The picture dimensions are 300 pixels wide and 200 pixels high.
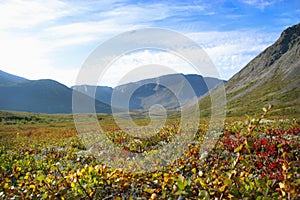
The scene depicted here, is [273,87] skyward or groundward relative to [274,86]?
groundward

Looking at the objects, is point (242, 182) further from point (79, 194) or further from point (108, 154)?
point (108, 154)

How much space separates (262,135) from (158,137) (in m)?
6.00

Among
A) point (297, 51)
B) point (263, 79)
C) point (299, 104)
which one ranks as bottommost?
point (299, 104)

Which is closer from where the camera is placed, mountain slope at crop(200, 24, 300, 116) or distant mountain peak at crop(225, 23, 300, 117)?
mountain slope at crop(200, 24, 300, 116)

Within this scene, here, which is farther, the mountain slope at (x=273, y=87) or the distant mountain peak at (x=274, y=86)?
the distant mountain peak at (x=274, y=86)

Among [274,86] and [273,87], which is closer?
[273,87]

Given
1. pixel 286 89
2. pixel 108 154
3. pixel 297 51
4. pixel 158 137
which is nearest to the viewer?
pixel 108 154

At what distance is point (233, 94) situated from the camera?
184125 millimetres

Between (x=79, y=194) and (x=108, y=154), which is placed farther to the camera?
(x=108, y=154)

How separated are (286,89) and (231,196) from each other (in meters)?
151

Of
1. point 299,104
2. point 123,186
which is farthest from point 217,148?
point 299,104

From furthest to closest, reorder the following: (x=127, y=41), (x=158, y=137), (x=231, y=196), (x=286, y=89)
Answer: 1. (x=286, y=89)
2. (x=158, y=137)
3. (x=127, y=41)
4. (x=231, y=196)

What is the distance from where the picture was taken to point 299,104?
114125 millimetres

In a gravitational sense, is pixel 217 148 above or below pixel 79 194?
below
